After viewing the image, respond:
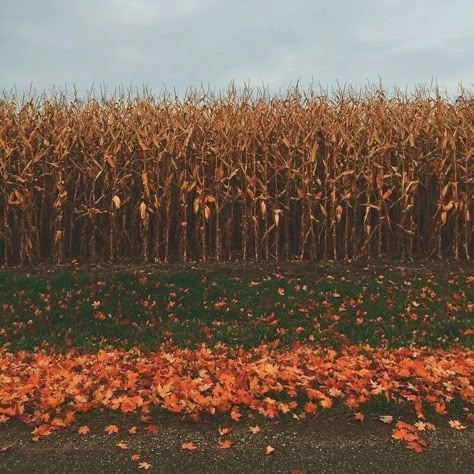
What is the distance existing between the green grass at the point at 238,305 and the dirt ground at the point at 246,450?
3.25m

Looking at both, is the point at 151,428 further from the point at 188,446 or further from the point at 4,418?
the point at 4,418

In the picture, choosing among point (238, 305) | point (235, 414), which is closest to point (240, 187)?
point (238, 305)

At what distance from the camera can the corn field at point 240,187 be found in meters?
10.5

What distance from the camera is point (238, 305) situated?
889 centimetres

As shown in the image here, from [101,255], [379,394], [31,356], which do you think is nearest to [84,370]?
[31,356]

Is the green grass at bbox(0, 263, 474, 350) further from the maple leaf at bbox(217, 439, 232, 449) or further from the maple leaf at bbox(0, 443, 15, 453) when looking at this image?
the maple leaf at bbox(217, 439, 232, 449)

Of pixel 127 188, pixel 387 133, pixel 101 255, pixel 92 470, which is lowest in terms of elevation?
pixel 92 470

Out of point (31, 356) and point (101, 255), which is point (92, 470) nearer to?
point (31, 356)

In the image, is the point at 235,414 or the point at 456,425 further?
the point at 235,414

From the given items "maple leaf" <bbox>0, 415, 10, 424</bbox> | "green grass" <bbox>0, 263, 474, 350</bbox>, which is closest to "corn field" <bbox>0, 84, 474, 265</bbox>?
"green grass" <bbox>0, 263, 474, 350</bbox>

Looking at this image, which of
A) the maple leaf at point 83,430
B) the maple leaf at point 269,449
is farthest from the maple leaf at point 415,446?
the maple leaf at point 83,430

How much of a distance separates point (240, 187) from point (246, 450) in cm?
702

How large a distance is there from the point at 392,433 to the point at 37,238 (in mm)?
8207

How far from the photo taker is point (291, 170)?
10.5 meters
